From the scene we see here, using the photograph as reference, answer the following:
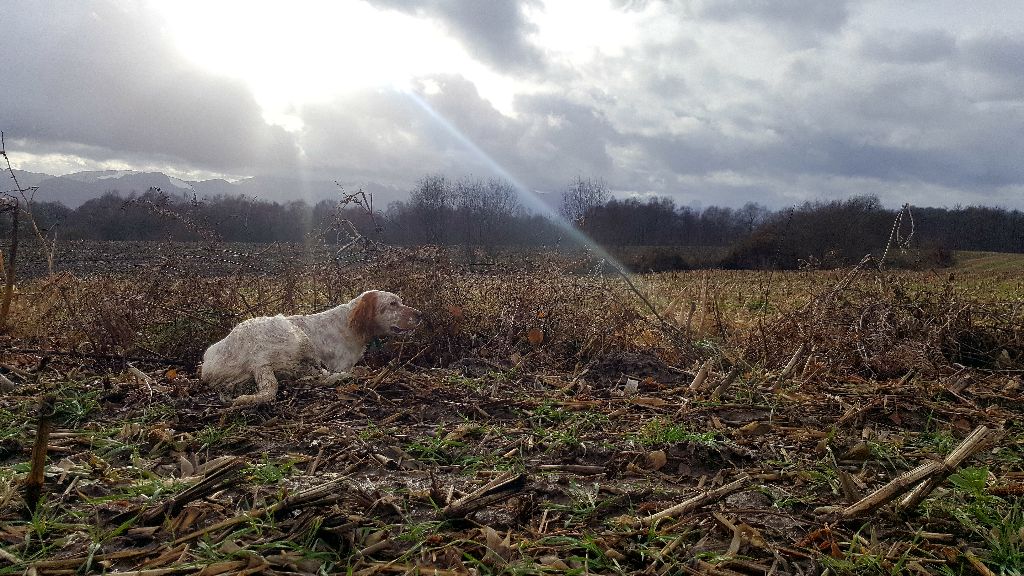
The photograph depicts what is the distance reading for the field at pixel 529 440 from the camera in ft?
7.29

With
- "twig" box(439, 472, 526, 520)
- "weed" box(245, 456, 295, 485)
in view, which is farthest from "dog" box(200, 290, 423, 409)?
"twig" box(439, 472, 526, 520)

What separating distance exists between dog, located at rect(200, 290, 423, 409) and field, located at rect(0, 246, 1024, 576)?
23 cm

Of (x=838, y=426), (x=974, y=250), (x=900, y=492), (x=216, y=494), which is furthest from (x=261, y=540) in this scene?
(x=974, y=250)

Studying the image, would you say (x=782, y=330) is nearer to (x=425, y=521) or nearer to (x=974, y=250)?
(x=425, y=521)

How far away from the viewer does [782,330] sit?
5.86 m

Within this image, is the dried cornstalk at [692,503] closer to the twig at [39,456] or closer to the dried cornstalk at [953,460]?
the dried cornstalk at [953,460]

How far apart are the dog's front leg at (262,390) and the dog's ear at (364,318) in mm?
1158

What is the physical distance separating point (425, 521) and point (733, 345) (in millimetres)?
4658

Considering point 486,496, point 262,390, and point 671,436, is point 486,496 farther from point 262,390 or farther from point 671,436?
point 262,390

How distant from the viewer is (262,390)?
4637 millimetres

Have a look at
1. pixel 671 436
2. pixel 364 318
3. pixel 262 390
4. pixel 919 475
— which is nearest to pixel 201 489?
pixel 262 390

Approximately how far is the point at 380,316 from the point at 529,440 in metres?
3.08

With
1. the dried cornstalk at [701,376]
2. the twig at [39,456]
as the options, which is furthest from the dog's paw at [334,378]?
the dried cornstalk at [701,376]

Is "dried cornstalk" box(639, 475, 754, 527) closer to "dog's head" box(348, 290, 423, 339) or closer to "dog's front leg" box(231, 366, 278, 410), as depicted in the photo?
"dog's front leg" box(231, 366, 278, 410)
